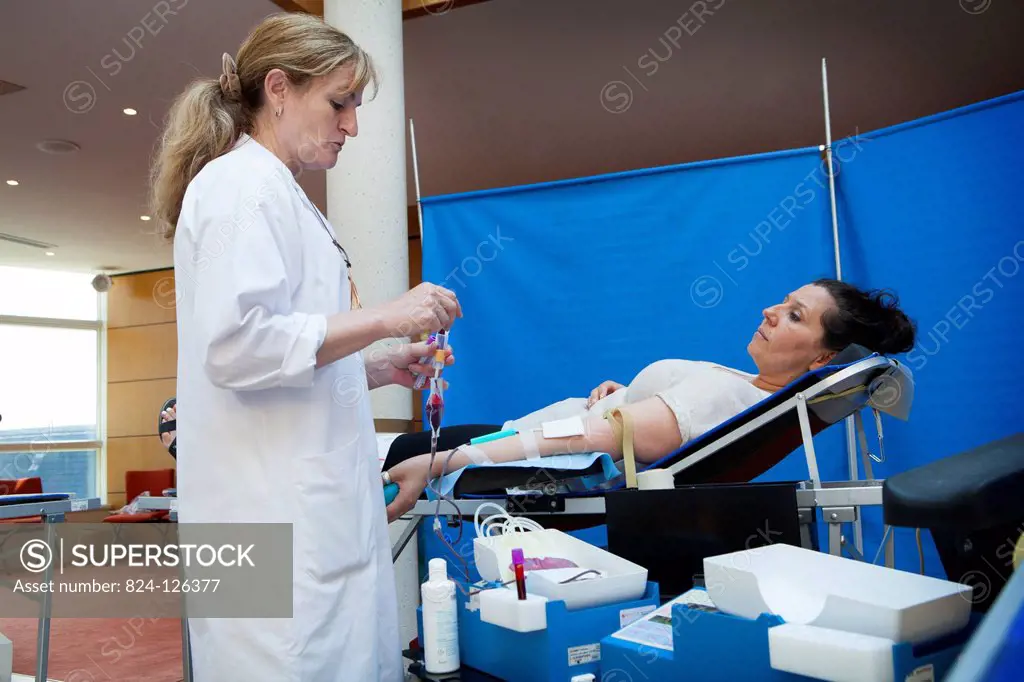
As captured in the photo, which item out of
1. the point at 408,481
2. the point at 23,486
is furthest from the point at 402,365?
the point at 23,486

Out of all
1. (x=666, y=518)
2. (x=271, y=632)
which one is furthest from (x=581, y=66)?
(x=271, y=632)

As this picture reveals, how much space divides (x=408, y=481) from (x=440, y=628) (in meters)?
0.65

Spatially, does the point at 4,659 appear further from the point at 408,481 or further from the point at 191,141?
the point at 191,141

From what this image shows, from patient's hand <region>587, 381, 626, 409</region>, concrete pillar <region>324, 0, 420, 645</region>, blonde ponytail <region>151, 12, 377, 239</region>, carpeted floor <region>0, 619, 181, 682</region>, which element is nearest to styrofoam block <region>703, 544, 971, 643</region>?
blonde ponytail <region>151, 12, 377, 239</region>

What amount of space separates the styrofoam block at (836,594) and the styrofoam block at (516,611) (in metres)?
0.25

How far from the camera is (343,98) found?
4.39 ft

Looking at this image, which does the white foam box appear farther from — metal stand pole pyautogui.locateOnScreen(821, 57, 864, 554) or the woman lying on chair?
metal stand pole pyautogui.locateOnScreen(821, 57, 864, 554)

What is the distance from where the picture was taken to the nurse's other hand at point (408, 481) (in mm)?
1823

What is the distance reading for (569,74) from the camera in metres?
4.74

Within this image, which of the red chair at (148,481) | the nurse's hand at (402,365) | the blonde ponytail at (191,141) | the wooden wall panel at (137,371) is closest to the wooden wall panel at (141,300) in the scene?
the wooden wall panel at (137,371)

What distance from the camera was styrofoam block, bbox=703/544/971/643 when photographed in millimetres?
739

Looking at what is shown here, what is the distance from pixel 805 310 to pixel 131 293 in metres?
8.91

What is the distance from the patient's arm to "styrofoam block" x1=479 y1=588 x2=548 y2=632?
768 millimetres

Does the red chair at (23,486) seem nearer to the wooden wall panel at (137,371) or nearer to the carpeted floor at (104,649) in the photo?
the wooden wall panel at (137,371)
